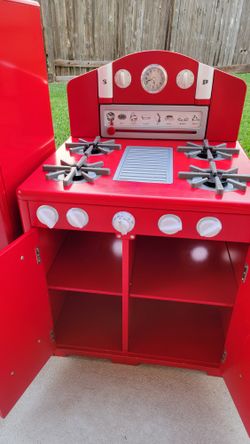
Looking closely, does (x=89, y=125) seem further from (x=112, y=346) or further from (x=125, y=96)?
(x=112, y=346)

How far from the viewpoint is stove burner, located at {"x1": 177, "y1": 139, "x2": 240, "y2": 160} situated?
112cm

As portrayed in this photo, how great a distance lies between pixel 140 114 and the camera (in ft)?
4.28

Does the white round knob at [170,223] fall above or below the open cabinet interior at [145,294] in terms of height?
above

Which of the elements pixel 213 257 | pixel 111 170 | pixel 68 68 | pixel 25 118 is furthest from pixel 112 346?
pixel 68 68

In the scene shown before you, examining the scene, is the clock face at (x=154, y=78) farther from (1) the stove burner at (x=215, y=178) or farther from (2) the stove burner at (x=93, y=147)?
(1) the stove burner at (x=215, y=178)

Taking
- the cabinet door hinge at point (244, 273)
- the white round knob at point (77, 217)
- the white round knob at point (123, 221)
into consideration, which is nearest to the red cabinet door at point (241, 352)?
the cabinet door hinge at point (244, 273)

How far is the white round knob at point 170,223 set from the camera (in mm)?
838

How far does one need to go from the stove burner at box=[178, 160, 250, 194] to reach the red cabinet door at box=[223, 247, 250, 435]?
231 millimetres

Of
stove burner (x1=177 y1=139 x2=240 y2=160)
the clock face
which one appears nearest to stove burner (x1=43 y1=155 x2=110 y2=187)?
stove burner (x1=177 y1=139 x2=240 y2=160)

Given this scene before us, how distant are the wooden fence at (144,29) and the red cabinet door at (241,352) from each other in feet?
5.94

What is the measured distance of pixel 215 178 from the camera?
0.90 metres

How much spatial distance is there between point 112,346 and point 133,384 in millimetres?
172

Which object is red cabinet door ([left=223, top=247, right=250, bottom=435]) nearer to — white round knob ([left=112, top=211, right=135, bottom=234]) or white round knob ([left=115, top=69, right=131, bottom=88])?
white round knob ([left=112, top=211, right=135, bottom=234])

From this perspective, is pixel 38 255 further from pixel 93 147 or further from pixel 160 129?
pixel 160 129
